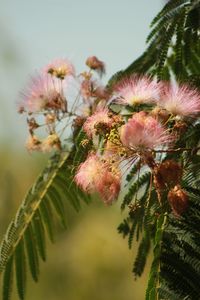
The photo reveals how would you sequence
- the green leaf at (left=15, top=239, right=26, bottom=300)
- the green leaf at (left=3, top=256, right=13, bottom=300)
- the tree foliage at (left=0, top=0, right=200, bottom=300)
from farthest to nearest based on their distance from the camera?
the green leaf at (left=15, top=239, right=26, bottom=300), the green leaf at (left=3, top=256, right=13, bottom=300), the tree foliage at (left=0, top=0, right=200, bottom=300)

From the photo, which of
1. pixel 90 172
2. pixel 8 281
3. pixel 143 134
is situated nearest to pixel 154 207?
pixel 90 172

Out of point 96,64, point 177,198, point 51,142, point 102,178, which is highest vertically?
point 96,64

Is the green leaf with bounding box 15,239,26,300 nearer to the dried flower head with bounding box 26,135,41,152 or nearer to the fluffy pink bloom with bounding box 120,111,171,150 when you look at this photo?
the dried flower head with bounding box 26,135,41,152

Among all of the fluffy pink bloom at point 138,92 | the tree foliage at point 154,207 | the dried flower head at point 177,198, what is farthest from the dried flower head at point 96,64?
the dried flower head at point 177,198

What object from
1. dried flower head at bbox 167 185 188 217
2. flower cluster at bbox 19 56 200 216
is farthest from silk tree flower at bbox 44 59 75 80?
dried flower head at bbox 167 185 188 217

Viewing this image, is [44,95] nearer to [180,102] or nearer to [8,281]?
[180,102]

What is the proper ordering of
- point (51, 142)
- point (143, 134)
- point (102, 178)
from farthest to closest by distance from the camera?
point (51, 142), point (102, 178), point (143, 134)

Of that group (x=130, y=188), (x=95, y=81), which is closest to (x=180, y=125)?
(x=95, y=81)

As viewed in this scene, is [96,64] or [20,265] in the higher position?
[96,64]

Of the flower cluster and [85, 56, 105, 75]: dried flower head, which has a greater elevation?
[85, 56, 105, 75]: dried flower head
